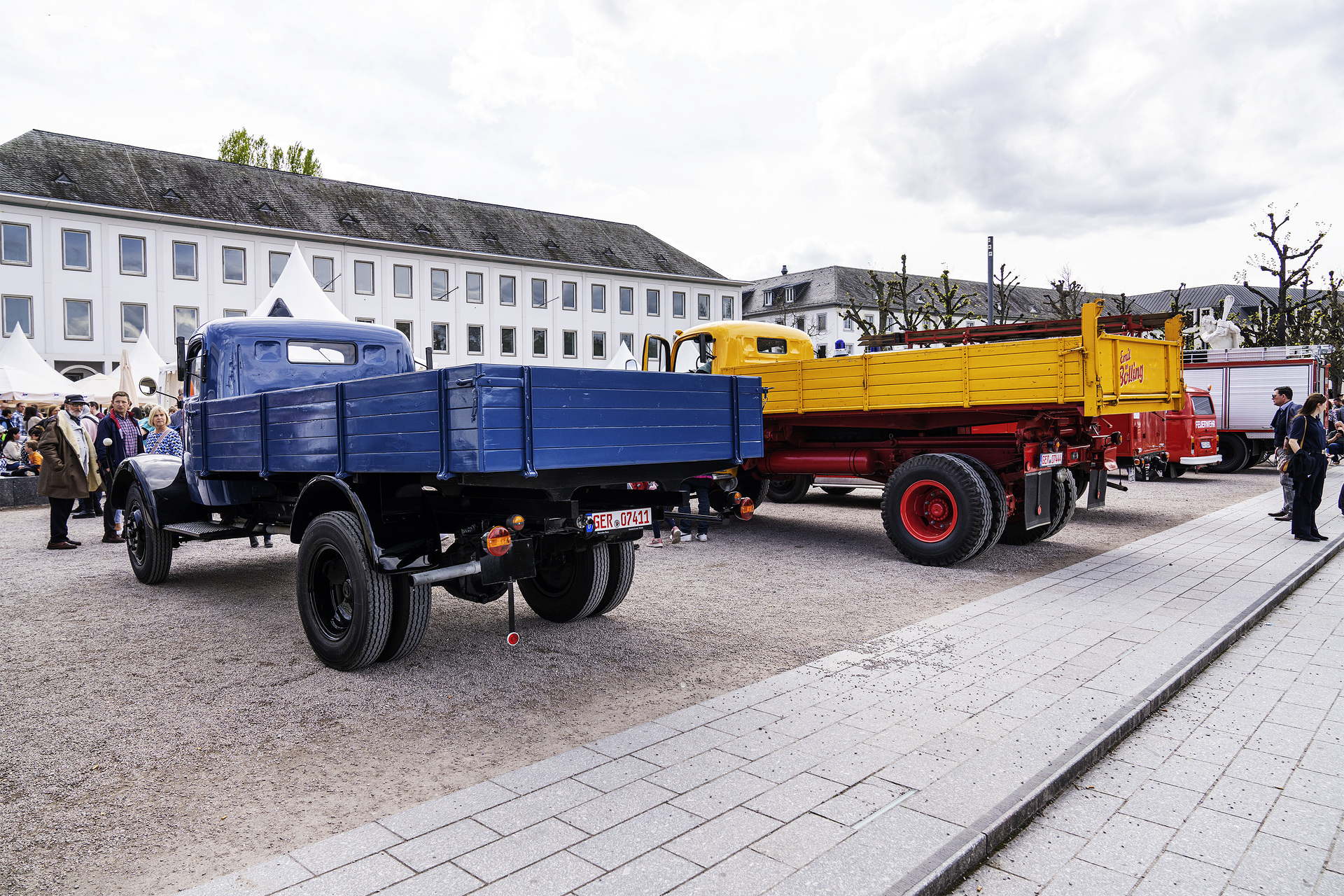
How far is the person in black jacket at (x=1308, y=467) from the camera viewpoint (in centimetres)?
924

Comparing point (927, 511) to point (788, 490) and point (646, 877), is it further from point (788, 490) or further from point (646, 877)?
point (646, 877)

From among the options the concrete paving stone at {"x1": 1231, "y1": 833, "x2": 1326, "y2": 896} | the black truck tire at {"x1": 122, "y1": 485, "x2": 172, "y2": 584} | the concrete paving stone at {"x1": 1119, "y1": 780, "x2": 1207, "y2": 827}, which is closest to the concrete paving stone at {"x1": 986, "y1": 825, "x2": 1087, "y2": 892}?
the concrete paving stone at {"x1": 1119, "y1": 780, "x2": 1207, "y2": 827}

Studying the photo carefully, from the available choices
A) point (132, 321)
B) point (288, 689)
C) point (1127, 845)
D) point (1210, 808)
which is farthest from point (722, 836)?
point (132, 321)

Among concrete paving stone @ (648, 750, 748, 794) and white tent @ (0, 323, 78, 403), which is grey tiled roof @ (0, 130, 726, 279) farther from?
concrete paving stone @ (648, 750, 748, 794)

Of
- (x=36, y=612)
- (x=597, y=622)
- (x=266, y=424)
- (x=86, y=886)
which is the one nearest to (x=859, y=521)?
(x=597, y=622)

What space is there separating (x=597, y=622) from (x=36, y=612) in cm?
440

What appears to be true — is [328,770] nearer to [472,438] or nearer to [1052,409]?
[472,438]

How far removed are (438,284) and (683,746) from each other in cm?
4221

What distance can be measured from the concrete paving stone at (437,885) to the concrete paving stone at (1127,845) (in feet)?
6.72

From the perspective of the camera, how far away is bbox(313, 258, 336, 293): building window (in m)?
39.3

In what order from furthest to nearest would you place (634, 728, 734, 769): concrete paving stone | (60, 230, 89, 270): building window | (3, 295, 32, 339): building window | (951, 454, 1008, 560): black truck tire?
(60, 230, 89, 270): building window, (3, 295, 32, 339): building window, (951, 454, 1008, 560): black truck tire, (634, 728, 734, 769): concrete paving stone

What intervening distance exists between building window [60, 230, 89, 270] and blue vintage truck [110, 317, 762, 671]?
3389 centimetres

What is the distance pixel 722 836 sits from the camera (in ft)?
9.69

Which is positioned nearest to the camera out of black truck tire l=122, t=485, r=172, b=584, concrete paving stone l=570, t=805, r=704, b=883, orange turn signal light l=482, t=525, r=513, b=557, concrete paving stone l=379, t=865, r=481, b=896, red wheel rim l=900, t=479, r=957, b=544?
concrete paving stone l=379, t=865, r=481, b=896
